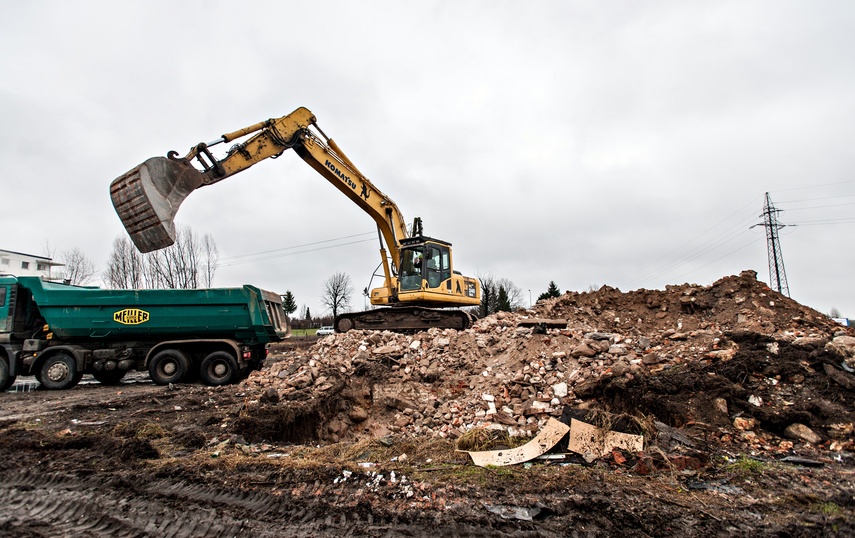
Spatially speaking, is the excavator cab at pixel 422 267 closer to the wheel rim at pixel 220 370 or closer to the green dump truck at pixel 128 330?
the green dump truck at pixel 128 330

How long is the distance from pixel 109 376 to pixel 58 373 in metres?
1.08

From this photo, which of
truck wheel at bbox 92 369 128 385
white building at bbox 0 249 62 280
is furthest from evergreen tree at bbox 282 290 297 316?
truck wheel at bbox 92 369 128 385

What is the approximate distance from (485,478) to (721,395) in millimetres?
3450

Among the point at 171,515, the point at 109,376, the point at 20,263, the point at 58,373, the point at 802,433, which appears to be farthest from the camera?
the point at 20,263

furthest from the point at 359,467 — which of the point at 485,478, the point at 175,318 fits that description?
the point at 175,318

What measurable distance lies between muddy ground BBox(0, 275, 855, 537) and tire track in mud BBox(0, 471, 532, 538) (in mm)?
19

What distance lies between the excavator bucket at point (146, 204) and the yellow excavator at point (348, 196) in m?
0.02

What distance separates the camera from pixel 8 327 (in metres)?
11.4

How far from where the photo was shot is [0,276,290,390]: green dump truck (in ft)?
37.7

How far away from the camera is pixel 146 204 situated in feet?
27.7

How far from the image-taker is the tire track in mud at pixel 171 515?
11.5 feet

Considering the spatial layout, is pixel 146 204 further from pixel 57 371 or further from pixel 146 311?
pixel 57 371

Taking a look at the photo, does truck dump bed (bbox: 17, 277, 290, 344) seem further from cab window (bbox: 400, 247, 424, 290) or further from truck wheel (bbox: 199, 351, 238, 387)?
cab window (bbox: 400, 247, 424, 290)

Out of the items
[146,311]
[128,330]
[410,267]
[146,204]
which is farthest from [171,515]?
[410,267]
